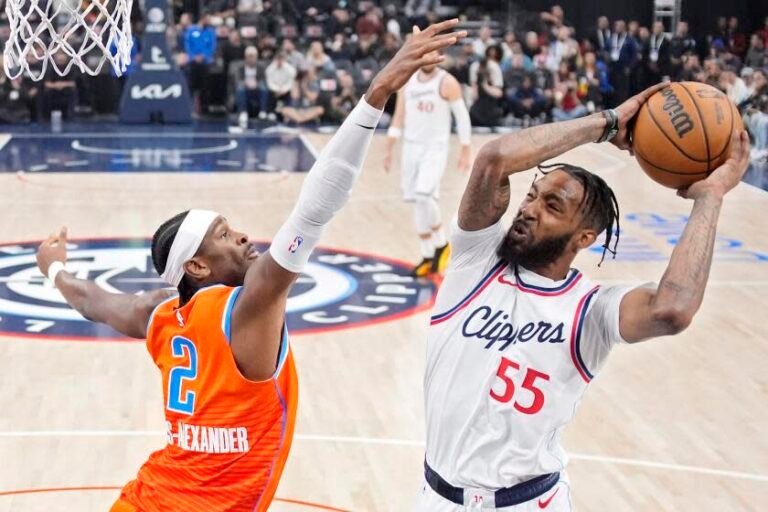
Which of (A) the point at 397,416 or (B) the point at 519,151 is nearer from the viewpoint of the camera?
(B) the point at 519,151

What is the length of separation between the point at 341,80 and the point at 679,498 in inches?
663

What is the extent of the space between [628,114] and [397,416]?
384 centimetres

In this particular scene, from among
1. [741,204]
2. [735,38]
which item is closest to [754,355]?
[741,204]

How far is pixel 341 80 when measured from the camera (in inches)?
878

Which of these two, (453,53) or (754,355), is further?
(453,53)

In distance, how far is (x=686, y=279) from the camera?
337 cm

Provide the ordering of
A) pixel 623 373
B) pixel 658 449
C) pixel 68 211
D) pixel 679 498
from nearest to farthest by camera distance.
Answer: pixel 679 498 < pixel 658 449 < pixel 623 373 < pixel 68 211

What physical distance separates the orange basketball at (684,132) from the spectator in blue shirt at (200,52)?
64.6ft

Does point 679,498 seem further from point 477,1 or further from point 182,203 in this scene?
point 477,1

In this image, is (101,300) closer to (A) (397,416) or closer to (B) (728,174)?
(B) (728,174)

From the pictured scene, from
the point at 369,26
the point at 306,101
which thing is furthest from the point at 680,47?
the point at 306,101

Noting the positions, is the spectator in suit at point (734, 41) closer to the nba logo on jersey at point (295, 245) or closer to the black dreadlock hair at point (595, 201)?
the black dreadlock hair at point (595, 201)

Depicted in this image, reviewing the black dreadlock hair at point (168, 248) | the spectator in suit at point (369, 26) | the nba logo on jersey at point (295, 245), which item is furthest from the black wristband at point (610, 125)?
the spectator in suit at point (369, 26)

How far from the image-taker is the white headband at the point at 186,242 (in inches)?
148
